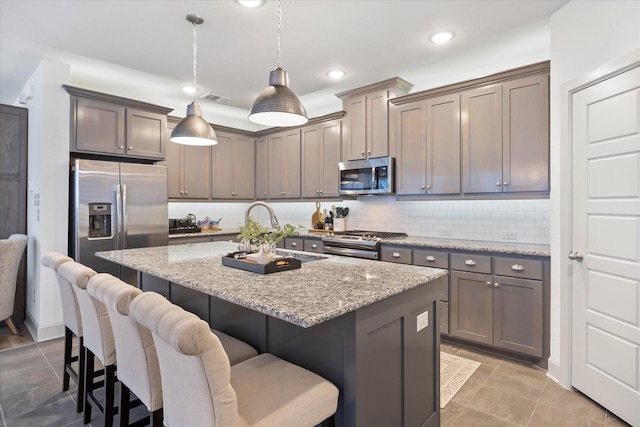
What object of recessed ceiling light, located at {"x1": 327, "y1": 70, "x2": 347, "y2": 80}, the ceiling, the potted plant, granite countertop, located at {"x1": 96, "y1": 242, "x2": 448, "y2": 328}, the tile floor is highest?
recessed ceiling light, located at {"x1": 327, "y1": 70, "x2": 347, "y2": 80}

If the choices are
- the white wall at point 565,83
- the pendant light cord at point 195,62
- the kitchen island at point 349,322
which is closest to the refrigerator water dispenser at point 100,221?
the pendant light cord at point 195,62

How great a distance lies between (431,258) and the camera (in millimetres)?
3385

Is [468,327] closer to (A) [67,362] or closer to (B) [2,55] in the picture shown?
(A) [67,362]

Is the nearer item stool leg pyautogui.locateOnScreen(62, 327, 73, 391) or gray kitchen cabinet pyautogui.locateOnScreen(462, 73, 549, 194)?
stool leg pyautogui.locateOnScreen(62, 327, 73, 391)

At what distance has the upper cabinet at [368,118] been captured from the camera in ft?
13.5

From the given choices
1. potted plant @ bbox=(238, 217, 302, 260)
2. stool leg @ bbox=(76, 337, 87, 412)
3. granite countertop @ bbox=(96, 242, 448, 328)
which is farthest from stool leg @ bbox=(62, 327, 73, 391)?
potted plant @ bbox=(238, 217, 302, 260)

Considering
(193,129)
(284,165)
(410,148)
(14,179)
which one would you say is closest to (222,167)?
(284,165)

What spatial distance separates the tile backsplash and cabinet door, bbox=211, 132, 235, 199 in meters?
0.36

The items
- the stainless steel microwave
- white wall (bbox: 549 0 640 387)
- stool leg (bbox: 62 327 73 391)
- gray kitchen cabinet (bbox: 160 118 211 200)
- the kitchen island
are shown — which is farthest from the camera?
gray kitchen cabinet (bbox: 160 118 211 200)

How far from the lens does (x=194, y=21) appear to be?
281 cm

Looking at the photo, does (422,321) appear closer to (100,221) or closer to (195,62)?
(195,62)

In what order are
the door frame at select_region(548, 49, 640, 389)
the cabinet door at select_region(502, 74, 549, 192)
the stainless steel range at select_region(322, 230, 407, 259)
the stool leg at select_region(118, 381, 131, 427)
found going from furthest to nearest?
the stainless steel range at select_region(322, 230, 407, 259), the cabinet door at select_region(502, 74, 549, 192), the door frame at select_region(548, 49, 640, 389), the stool leg at select_region(118, 381, 131, 427)

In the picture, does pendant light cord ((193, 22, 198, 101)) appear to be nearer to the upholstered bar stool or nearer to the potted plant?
the potted plant

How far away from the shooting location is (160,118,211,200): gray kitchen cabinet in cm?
477
